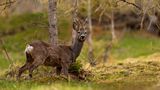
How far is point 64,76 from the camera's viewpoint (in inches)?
690

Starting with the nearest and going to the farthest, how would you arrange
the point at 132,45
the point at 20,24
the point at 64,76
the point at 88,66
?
the point at 64,76
the point at 88,66
the point at 132,45
the point at 20,24

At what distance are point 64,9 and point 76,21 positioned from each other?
9.54ft

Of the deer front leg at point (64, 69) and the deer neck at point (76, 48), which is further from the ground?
the deer neck at point (76, 48)

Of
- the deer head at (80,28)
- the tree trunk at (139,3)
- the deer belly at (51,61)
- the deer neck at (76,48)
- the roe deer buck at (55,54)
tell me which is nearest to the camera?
the roe deer buck at (55,54)

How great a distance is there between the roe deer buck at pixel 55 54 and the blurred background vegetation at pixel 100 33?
0.78m

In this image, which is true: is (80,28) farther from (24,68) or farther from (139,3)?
(139,3)

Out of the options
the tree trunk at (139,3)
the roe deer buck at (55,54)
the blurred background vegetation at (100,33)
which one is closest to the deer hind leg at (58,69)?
the roe deer buck at (55,54)

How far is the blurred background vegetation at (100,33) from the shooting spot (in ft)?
61.8

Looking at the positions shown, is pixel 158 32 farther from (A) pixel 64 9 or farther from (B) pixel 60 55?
(B) pixel 60 55

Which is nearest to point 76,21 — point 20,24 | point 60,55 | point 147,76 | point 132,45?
point 60,55

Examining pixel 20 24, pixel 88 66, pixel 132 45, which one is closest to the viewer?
pixel 88 66

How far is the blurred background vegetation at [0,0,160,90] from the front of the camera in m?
18.8

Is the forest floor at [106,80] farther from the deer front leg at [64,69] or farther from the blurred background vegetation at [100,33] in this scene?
the deer front leg at [64,69]

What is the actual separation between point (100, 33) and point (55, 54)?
23.0 m
